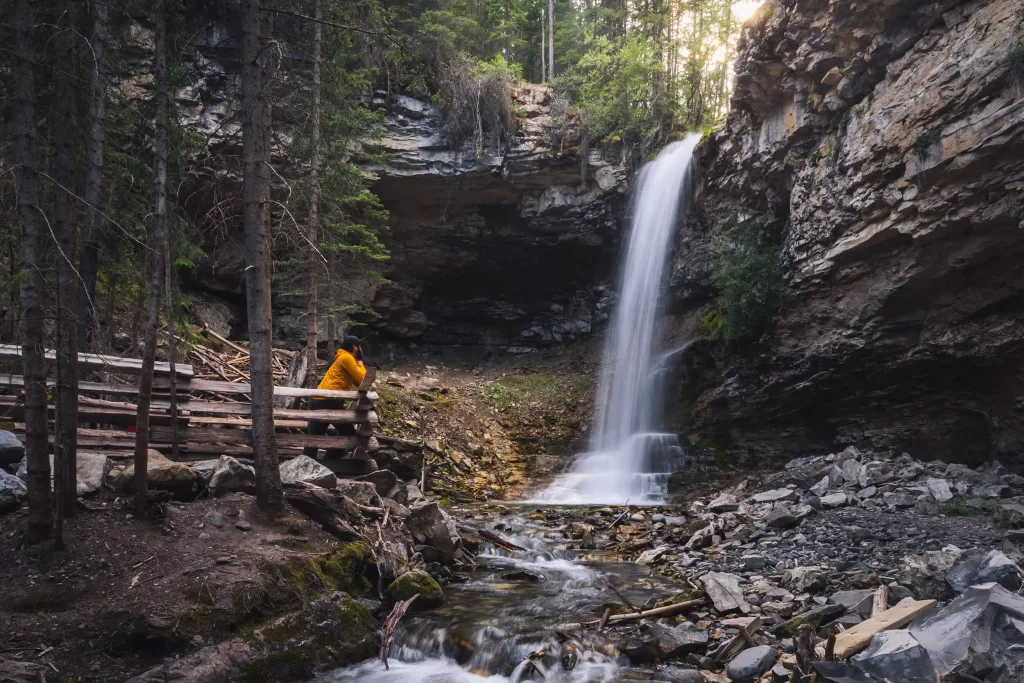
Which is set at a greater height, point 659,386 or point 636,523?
point 659,386

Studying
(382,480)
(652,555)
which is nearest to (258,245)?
(382,480)

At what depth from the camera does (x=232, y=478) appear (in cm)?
724

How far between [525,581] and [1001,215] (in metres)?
9.01

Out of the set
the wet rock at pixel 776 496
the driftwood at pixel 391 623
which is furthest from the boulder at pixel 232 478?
the wet rock at pixel 776 496

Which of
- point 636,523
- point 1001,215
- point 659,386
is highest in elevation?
point 1001,215

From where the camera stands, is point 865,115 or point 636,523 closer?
point 636,523

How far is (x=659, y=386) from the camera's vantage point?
1820 centimetres

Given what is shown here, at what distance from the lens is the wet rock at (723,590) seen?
6500mm

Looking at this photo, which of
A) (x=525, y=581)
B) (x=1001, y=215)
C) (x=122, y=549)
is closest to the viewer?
(x=122, y=549)

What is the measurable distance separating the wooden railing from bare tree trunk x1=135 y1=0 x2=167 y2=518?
1201 millimetres

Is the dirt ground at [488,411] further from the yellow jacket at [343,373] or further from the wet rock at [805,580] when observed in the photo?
the wet rock at [805,580]

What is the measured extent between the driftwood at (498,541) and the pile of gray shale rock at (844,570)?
1.13 meters

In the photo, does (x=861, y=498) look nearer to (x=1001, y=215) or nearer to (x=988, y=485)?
(x=988, y=485)

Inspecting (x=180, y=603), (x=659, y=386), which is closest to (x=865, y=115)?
(x=659, y=386)
